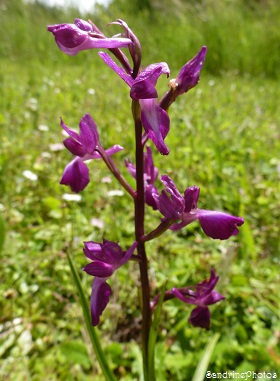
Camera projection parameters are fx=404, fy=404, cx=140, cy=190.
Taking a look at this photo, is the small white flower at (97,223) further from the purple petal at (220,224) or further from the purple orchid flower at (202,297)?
the purple petal at (220,224)

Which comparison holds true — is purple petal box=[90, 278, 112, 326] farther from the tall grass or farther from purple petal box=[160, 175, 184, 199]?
the tall grass

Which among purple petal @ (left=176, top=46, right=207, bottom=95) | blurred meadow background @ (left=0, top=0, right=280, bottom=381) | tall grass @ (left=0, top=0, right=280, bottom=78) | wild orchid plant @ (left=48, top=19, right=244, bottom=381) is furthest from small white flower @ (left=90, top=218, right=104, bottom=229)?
tall grass @ (left=0, top=0, right=280, bottom=78)

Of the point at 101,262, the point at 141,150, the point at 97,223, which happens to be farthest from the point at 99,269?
the point at 97,223

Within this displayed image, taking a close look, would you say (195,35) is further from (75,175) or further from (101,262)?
(101,262)

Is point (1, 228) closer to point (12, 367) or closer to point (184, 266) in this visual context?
point (12, 367)

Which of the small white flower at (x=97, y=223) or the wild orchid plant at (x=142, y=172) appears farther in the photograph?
the small white flower at (x=97, y=223)

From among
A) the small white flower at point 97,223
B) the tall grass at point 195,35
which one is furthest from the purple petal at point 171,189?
the tall grass at point 195,35
